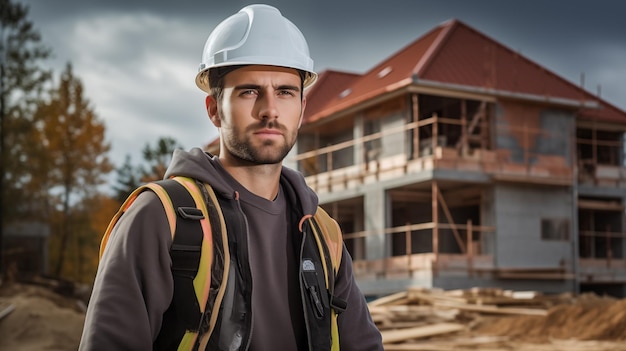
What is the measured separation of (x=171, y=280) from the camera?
2.41 meters

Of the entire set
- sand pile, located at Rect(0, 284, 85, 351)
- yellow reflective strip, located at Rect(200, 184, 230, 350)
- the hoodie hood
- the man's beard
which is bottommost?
sand pile, located at Rect(0, 284, 85, 351)

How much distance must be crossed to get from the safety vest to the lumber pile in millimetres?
9727

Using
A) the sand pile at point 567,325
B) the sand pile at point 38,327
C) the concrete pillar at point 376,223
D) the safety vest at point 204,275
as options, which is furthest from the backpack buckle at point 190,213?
the concrete pillar at point 376,223

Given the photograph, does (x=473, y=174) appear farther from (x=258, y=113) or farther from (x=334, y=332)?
(x=258, y=113)

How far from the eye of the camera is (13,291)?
77.9 ft

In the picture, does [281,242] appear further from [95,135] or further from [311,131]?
[95,135]

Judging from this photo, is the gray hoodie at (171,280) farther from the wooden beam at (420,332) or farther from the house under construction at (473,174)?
the house under construction at (473,174)

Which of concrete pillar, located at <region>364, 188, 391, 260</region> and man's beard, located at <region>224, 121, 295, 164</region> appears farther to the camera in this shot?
concrete pillar, located at <region>364, 188, 391, 260</region>

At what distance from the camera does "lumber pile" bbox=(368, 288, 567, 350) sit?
13.0m

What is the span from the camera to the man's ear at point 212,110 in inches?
113

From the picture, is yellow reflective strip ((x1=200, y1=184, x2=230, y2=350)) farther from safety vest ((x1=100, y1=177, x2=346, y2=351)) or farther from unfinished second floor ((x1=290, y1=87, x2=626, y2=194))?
unfinished second floor ((x1=290, y1=87, x2=626, y2=194))

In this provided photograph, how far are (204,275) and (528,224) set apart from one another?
965 inches

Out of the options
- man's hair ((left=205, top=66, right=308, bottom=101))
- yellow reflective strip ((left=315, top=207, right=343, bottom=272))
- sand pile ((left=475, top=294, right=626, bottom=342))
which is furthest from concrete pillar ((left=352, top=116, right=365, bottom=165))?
man's hair ((left=205, top=66, right=308, bottom=101))

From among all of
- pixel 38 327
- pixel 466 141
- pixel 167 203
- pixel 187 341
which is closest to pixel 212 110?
pixel 167 203
